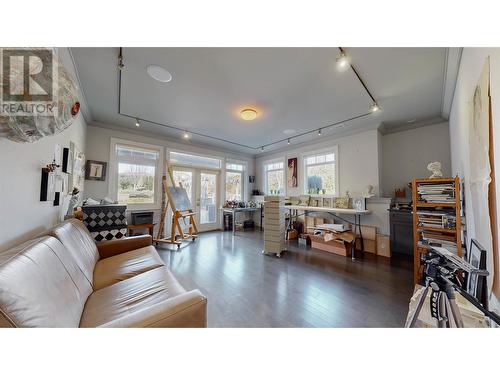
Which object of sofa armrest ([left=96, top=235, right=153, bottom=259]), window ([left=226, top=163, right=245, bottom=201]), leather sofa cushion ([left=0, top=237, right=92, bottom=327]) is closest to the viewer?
leather sofa cushion ([left=0, top=237, right=92, bottom=327])

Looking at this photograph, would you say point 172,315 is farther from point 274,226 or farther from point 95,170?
point 95,170

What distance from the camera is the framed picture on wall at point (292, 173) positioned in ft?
17.6

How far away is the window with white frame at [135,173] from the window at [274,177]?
11.7 feet

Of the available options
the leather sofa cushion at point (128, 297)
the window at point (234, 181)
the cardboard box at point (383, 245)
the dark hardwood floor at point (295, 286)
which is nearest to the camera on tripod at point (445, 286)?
the dark hardwood floor at point (295, 286)

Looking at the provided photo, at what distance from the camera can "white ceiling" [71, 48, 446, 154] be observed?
6.24 ft

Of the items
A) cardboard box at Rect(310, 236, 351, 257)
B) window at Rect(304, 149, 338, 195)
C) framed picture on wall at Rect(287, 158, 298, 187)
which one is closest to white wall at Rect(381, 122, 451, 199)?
window at Rect(304, 149, 338, 195)

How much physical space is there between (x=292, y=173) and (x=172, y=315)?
5.01 metres

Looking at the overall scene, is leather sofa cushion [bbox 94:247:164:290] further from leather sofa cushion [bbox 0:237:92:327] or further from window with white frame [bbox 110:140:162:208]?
window with white frame [bbox 110:140:162:208]

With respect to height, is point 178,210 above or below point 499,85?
below

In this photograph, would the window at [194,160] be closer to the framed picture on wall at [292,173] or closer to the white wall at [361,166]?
the framed picture on wall at [292,173]

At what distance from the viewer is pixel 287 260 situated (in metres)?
3.19
